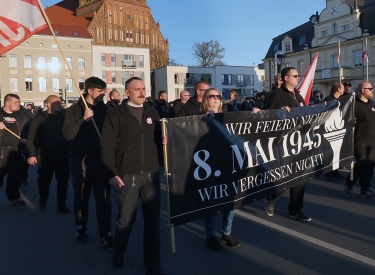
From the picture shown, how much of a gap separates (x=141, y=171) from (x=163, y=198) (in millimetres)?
3396

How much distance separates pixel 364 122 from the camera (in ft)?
21.1

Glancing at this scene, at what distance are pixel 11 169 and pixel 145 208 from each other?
14.6 ft

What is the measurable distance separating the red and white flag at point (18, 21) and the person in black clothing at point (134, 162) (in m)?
1.76

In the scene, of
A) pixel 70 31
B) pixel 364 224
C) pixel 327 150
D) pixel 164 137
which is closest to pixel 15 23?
pixel 164 137

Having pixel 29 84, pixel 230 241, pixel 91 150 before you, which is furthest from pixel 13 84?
pixel 230 241

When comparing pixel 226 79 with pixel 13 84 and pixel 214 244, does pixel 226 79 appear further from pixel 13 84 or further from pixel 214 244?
pixel 214 244

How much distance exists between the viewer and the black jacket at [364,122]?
6418 mm

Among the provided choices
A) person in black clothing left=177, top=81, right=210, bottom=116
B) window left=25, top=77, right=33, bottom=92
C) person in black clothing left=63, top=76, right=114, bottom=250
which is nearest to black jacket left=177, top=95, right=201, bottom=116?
person in black clothing left=177, top=81, right=210, bottom=116

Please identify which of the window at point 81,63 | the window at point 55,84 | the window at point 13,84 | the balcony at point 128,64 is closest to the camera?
the window at point 13,84

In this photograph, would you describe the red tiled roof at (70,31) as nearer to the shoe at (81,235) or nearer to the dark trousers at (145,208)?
the shoe at (81,235)

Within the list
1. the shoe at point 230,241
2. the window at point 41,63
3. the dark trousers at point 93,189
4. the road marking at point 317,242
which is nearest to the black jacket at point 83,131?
the dark trousers at point 93,189

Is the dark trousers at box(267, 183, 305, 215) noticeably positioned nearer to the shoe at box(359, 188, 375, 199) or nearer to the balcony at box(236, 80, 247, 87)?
the shoe at box(359, 188, 375, 199)

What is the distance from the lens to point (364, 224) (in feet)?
17.1

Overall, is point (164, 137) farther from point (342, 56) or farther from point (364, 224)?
point (342, 56)
